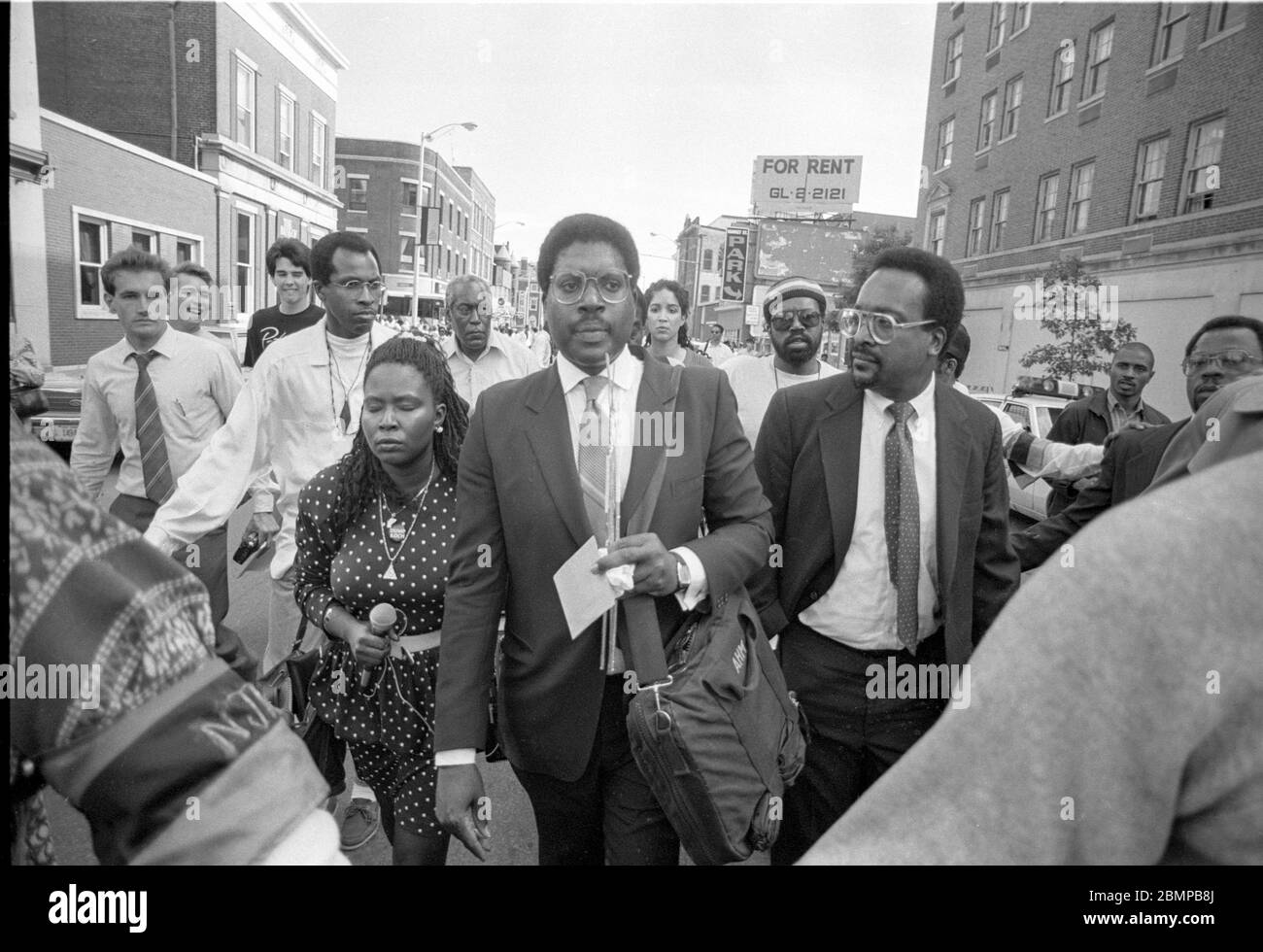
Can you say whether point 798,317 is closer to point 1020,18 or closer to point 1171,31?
point 1171,31

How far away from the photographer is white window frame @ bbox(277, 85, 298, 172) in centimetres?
1573

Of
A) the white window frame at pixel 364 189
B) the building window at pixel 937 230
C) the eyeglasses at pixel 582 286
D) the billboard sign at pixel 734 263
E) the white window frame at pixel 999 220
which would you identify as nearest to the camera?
the eyeglasses at pixel 582 286

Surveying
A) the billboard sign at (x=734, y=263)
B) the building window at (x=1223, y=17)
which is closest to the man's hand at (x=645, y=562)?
the building window at (x=1223, y=17)

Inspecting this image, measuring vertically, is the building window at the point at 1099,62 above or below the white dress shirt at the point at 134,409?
above

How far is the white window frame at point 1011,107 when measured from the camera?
18.5 m

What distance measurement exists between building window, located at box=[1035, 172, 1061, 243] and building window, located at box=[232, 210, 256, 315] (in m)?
19.2

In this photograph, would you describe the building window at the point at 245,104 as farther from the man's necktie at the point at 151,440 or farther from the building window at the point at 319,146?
the man's necktie at the point at 151,440

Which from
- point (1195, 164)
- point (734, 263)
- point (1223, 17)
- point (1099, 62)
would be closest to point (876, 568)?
point (1223, 17)

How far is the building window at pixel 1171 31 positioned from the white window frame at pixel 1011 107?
4.12 m

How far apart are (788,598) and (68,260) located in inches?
336

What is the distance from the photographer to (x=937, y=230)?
23.9 metres

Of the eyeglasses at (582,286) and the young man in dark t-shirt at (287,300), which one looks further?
the young man in dark t-shirt at (287,300)

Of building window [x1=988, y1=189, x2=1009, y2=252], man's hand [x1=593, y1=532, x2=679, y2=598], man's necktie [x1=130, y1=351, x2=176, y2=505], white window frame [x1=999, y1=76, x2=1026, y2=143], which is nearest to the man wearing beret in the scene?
man's hand [x1=593, y1=532, x2=679, y2=598]
